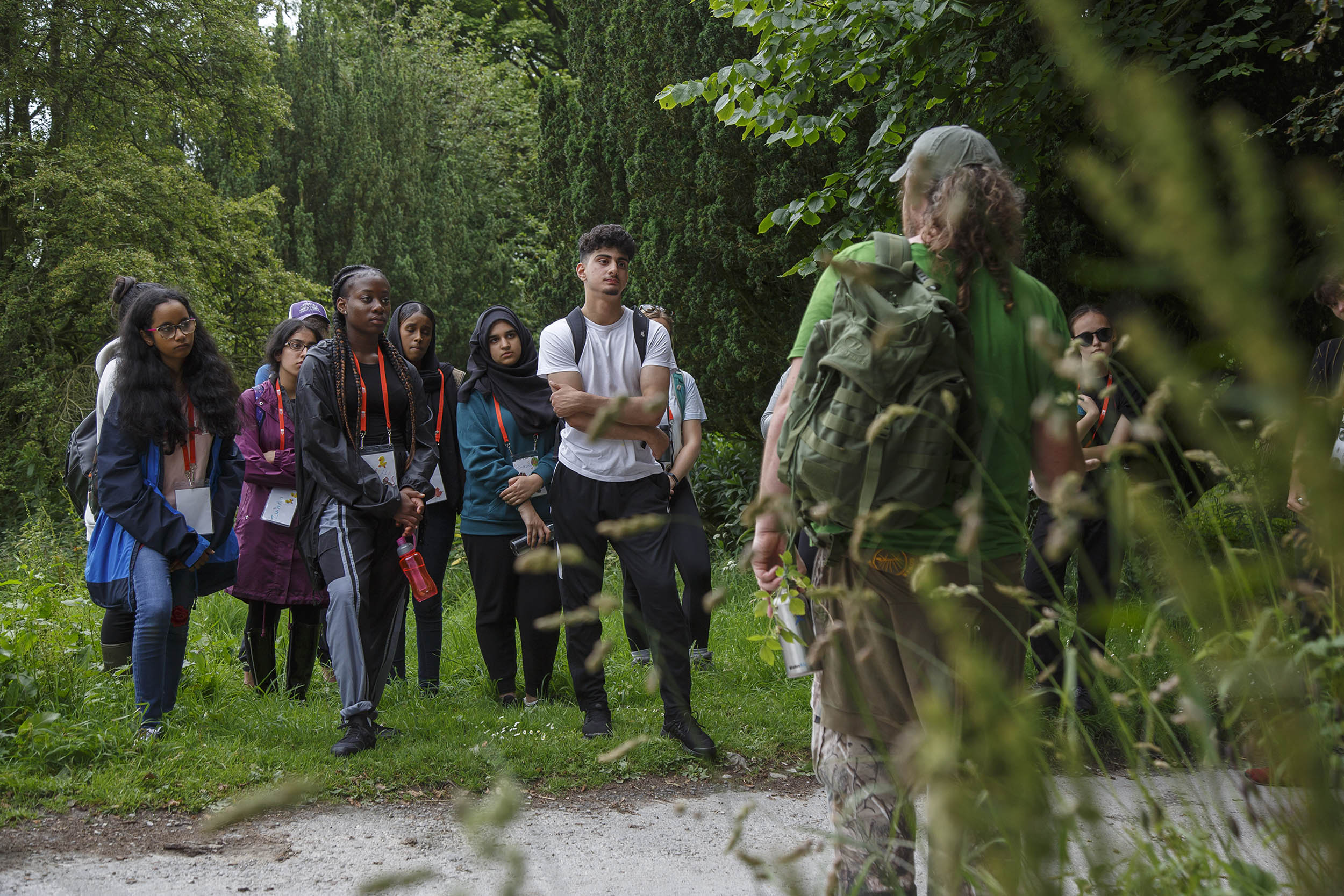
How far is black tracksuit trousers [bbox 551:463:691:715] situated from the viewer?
4738 millimetres

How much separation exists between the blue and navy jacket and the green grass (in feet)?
1.72

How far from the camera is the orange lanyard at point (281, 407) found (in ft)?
19.6

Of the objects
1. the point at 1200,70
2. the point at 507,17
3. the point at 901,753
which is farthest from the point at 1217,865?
the point at 507,17

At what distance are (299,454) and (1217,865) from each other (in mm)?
4351

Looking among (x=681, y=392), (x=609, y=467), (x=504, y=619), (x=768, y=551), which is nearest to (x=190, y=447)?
(x=504, y=619)

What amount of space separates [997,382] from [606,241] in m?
2.89

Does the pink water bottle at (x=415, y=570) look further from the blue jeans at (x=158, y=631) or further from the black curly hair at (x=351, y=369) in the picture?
the blue jeans at (x=158, y=631)

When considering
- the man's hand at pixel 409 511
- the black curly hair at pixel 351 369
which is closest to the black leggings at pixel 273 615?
the man's hand at pixel 409 511

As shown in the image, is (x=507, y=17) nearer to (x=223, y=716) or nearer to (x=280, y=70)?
(x=280, y=70)

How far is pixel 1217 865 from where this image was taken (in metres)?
1.39

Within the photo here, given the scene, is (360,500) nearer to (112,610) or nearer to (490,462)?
(490,462)

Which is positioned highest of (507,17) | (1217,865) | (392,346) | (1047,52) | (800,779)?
(507,17)

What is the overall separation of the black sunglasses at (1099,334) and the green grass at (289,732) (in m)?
2.29

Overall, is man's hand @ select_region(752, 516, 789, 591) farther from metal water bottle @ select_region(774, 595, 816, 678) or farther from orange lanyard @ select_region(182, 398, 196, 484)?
orange lanyard @ select_region(182, 398, 196, 484)
